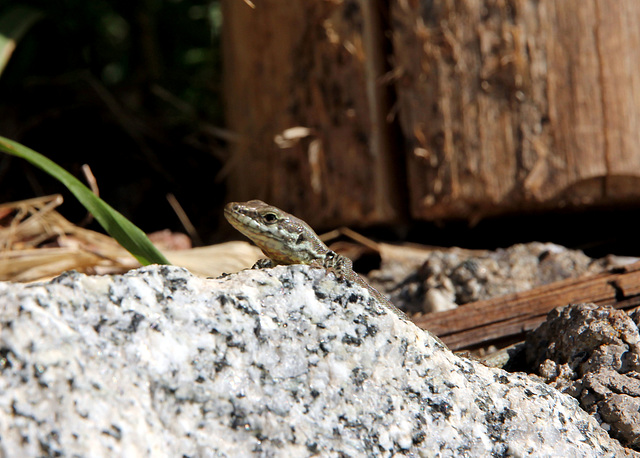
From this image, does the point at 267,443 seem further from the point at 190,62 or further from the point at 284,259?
the point at 190,62

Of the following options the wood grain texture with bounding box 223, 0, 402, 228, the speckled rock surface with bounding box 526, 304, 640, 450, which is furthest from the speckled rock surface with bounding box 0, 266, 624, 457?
the wood grain texture with bounding box 223, 0, 402, 228

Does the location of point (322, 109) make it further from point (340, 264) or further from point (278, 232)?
point (340, 264)

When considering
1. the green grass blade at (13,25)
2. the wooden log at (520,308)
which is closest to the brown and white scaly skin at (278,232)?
the wooden log at (520,308)

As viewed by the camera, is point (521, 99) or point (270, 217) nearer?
point (270, 217)

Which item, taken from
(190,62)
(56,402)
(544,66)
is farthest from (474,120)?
(190,62)

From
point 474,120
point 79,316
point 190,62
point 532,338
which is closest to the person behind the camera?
point 79,316

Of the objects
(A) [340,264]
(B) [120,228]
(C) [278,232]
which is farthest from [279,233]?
(B) [120,228]

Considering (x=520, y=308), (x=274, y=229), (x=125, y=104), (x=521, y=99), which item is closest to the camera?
(x=274, y=229)
